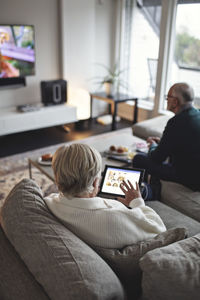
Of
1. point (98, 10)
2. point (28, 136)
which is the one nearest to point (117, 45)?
point (98, 10)

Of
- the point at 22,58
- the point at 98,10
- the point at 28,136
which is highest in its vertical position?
the point at 98,10

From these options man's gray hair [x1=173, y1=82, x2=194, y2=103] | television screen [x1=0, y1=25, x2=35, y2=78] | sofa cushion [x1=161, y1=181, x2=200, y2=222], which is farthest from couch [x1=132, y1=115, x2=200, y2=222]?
television screen [x1=0, y1=25, x2=35, y2=78]

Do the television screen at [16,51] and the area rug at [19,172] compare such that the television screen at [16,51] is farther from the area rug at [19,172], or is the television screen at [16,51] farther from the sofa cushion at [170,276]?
the sofa cushion at [170,276]

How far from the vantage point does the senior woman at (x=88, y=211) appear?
1123 millimetres

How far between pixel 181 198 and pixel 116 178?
512 mm

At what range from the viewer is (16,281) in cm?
102

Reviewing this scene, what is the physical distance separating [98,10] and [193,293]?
4.75 m

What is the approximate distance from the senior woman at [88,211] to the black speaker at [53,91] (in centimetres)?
345

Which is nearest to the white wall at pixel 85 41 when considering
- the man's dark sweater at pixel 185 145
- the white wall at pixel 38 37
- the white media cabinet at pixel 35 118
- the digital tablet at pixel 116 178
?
the white wall at pixel 38 37

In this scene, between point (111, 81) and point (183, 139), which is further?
point (111, 81)

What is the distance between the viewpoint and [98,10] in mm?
4773

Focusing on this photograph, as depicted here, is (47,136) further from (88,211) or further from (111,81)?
(88,211)

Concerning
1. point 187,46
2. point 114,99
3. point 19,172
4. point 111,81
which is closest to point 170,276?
point 19,172

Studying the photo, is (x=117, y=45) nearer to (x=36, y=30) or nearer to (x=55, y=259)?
(x=36, y=30)
